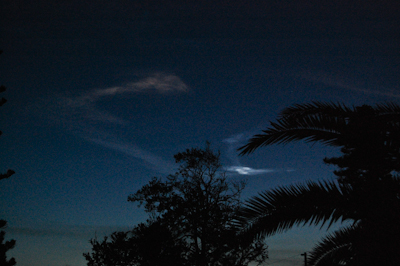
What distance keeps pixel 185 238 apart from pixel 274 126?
1398 centimetres

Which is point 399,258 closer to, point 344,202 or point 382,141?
point 344,202

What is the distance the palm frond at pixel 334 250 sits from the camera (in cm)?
630

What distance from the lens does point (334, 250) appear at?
6.46 metres

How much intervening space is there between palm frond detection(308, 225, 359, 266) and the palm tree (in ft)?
0.06

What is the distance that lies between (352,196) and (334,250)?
6.01ft

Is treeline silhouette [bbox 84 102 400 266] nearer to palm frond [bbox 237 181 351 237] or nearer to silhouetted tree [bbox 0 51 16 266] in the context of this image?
palm frond [bbox 237 181 351 237]

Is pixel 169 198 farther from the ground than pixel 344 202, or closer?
farther from the ground

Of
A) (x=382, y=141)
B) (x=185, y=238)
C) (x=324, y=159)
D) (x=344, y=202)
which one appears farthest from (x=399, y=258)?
(x=324, y=159)

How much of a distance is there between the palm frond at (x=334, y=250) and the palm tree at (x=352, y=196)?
0.7 inches

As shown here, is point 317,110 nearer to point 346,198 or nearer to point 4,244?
point 346,198

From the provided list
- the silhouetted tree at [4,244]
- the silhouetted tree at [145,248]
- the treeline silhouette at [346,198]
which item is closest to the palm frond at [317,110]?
the treeline silhouette at [346,198]

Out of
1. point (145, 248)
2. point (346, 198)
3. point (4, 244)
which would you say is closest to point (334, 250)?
point (346, 198)

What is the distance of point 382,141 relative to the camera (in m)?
5.62

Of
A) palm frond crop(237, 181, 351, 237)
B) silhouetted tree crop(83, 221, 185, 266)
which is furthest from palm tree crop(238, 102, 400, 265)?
silhouetted tree crop(83, 221, 185, 266)
